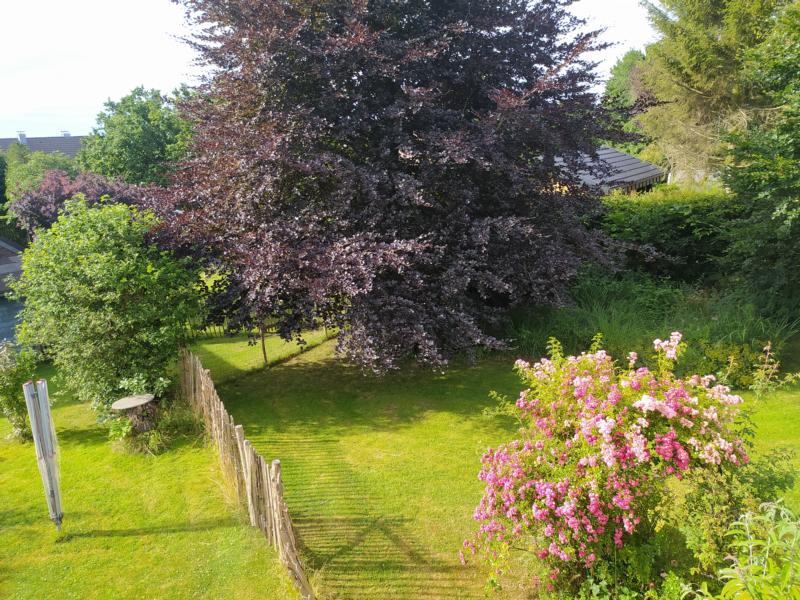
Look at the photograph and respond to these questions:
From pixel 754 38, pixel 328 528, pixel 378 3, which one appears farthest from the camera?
pixel 754 38

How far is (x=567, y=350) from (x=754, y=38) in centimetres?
1504

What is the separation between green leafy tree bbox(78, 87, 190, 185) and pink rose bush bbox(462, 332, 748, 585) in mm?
27804

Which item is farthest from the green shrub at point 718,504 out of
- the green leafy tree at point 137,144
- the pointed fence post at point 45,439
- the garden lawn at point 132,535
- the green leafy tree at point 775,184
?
the green leafy tree at point 137,144

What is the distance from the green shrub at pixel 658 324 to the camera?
8.08 m

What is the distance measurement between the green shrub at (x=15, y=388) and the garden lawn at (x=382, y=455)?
2904 mm

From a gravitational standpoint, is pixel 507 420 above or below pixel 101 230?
below

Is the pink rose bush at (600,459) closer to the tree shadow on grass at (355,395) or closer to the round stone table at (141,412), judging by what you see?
the tree shadow on grass at (355,395)

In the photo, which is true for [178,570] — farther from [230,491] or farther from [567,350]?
[567,350]

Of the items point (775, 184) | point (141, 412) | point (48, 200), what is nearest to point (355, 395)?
point (141, 412)

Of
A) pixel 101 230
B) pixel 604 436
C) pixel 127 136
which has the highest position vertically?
pixel 127 136

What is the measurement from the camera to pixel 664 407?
133 inches

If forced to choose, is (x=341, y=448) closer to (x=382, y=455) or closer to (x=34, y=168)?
(x=382, y=455)

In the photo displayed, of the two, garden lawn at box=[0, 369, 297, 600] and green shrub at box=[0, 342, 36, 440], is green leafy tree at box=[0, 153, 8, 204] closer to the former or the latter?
green shrub at box=[0, 342, 36, 440]

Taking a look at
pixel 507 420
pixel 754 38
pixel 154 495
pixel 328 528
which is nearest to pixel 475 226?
pixel 507 420
